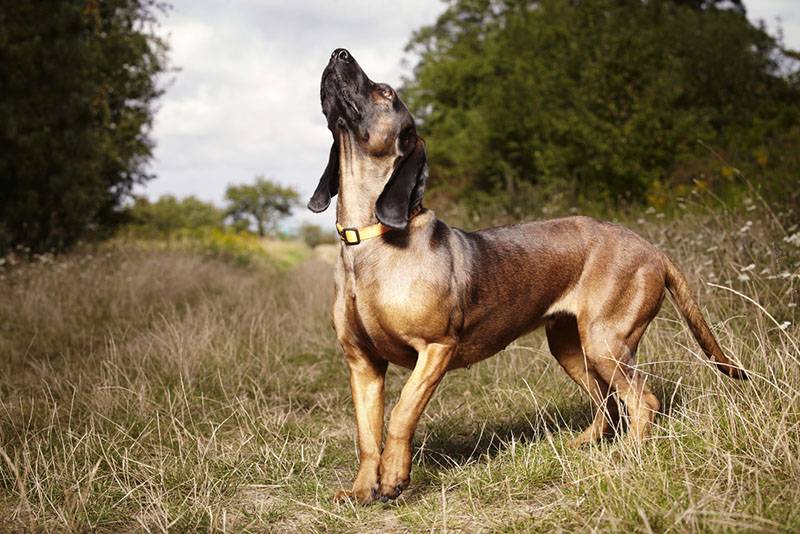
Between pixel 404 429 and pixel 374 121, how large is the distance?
5.10ft

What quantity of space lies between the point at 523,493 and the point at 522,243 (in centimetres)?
146

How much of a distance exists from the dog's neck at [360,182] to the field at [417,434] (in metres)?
1.37

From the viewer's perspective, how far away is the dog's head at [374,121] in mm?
3551

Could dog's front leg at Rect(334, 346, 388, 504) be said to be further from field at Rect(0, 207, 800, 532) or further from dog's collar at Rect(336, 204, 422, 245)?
dog's collar at Rect(336, 204, 422, 245)

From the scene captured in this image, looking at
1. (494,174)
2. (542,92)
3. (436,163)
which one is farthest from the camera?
(436,163)

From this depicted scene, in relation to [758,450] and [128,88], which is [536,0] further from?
[758,450]

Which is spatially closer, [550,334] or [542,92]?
[550,334]

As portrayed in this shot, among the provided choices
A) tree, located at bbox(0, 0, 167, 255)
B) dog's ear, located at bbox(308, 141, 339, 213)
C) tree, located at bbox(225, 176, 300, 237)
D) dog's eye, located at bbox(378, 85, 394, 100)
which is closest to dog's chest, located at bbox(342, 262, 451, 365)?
dog's ear, located at bbox(308, 141, 339, 213)

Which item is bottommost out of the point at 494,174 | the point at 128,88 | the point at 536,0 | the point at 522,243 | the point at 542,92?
the point at 522,243

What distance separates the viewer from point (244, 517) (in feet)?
11.1

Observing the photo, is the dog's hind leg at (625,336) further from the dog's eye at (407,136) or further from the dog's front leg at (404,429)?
the dog's eye at (407,136)

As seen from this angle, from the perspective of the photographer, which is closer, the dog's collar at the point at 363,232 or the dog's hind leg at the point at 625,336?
the dog's collar at the point at 363,232

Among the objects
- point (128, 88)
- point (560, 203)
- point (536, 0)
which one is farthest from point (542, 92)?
point (536, 0)

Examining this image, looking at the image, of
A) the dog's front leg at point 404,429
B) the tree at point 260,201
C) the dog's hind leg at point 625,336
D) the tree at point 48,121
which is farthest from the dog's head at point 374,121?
the tree at point 260,201
